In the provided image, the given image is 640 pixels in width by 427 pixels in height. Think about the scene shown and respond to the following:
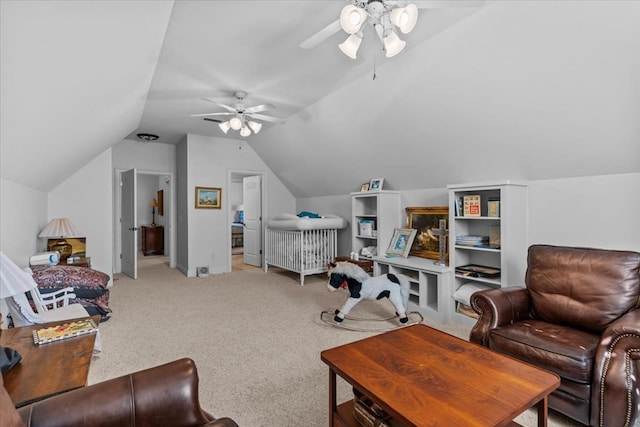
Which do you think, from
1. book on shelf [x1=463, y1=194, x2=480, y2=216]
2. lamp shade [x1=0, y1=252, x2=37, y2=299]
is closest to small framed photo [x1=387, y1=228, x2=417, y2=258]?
book on shelf [x1=463, y1=194, x2=480, y2=216]

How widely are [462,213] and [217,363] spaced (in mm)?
2705

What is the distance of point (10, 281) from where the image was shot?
5.66ft

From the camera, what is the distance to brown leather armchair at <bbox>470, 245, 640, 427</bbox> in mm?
1573

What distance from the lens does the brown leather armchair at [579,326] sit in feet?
5.16

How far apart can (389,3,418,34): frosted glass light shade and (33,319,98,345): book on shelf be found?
240 centimetres

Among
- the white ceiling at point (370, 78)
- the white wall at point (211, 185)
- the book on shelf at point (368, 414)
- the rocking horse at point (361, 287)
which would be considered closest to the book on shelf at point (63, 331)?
the white ceiling at point (370, 78)

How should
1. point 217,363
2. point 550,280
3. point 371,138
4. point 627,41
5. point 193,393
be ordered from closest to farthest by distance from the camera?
point 193,393, point 627,41, point 550,280, point 217,363, point 371,138

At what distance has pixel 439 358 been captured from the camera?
5.23 ft

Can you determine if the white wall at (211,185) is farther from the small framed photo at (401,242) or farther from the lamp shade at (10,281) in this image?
the lamp shade at (10,281)

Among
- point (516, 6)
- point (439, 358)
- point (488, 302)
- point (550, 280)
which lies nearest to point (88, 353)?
point (439, 358)

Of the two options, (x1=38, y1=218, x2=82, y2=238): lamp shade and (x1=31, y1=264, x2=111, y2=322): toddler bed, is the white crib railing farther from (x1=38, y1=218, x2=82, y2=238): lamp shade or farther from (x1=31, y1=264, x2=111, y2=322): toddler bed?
(x1=38, y1=218, x2=82, y2=238): lamp shade

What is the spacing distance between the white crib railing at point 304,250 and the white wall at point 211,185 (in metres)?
1.08

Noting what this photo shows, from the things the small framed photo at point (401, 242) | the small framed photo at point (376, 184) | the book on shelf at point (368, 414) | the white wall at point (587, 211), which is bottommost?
the book on shelf at point (368, 414)

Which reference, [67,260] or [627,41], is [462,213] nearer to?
[627,41]
